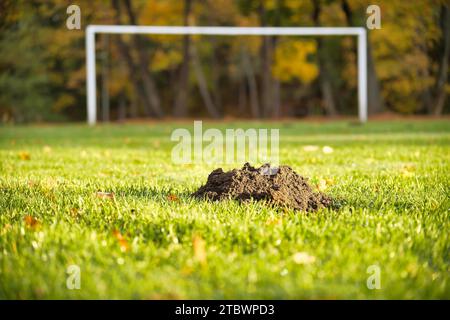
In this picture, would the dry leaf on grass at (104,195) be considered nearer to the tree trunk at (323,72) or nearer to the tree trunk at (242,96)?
the tree trunk at (323,72)

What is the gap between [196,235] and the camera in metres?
2.96

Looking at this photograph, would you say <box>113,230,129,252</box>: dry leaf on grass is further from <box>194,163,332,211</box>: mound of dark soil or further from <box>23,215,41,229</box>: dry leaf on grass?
<box>194,163,332,211</box>: mound of dark soil

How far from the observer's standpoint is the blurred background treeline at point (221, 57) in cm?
2608

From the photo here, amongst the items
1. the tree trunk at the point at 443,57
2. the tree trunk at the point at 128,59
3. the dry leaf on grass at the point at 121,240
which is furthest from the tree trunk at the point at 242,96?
the dry leaf on grass at the point at 121,240

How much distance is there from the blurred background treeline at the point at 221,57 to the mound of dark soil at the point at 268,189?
17.0 m

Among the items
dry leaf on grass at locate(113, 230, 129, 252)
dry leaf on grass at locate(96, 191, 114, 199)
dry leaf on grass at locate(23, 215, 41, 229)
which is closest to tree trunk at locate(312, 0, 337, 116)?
dry leaf on grass at locate(96, 191, 114, 199)

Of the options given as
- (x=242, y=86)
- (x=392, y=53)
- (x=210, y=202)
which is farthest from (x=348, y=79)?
(x=210, y=202)

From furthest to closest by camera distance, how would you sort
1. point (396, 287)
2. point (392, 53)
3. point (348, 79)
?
point (348, 79) < point (392, 53) < point (396, 287)

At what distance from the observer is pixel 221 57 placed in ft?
138

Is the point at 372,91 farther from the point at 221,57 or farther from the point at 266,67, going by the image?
the point at 221,57

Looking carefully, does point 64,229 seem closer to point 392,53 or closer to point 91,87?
point 91,87

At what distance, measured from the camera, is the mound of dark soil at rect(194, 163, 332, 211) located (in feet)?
12.4

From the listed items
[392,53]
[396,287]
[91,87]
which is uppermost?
[392,53]

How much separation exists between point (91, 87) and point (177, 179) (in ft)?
45.5
